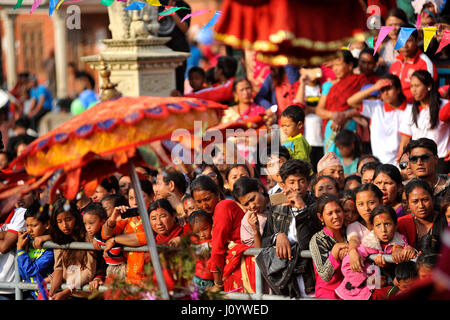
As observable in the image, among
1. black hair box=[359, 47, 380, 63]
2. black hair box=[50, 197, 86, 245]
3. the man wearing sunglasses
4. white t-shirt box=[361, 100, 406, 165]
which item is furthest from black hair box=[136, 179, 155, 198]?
black hair box=[359, 47, 380, 63]

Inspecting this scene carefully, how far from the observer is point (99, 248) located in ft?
20.0

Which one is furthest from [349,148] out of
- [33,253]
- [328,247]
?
[33,253]

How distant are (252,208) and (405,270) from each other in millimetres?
1314

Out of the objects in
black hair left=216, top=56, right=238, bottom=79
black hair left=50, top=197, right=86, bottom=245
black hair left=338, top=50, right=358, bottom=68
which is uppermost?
black hair left=338, top=50, right=358, bottom=68

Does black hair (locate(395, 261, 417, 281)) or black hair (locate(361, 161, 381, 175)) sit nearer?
black hair (locate(395, 261, 417, 281))

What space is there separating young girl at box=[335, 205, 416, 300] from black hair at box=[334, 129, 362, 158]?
236cm

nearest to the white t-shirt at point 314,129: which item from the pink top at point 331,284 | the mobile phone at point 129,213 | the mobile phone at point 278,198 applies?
the mobile phone at point 278,198

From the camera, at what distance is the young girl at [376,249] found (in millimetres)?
5402

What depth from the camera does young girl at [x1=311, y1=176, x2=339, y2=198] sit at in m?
6.47

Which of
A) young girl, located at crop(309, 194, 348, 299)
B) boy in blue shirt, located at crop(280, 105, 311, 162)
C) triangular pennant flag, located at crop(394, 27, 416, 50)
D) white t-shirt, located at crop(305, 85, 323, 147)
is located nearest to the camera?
young girl, located at crop(309, 194, 348, 299)

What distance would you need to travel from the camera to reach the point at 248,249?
5.85 meters

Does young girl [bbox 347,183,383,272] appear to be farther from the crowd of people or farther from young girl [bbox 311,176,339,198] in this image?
Result: young girl [bbox 311,176,339,198]

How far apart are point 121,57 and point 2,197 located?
4787 mm

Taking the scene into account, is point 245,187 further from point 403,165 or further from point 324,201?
point 403,165
